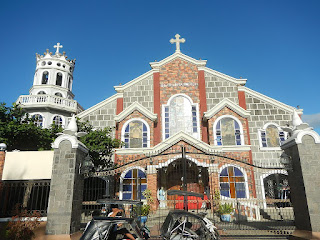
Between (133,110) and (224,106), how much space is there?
706 cm

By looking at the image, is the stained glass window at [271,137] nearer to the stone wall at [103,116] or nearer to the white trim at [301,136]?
the white trim at [301,136]

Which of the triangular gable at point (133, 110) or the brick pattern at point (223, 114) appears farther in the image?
the triangular gable at point (133, 110)

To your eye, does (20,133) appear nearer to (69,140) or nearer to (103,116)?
(103,116)

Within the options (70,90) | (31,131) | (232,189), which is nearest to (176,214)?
(232,189)

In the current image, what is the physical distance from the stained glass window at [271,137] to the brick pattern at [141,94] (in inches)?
355

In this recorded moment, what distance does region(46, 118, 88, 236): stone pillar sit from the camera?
8852 mm

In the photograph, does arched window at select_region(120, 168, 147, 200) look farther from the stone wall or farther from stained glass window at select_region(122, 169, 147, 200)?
the stone wall

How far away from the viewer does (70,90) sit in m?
27.9

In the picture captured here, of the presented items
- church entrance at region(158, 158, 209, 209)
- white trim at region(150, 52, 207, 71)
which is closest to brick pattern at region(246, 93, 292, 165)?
church entrance at region(158, 158, 209, 209)

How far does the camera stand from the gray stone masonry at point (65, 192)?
884cm

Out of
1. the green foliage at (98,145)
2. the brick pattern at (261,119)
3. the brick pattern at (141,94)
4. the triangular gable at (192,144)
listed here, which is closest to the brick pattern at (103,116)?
the brick pattern at (141,94)

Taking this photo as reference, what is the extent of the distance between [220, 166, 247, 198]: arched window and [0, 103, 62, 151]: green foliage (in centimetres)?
1189

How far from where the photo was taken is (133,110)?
20.0 m

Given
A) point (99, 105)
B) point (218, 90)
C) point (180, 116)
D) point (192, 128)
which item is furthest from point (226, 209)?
point (99, 105)
